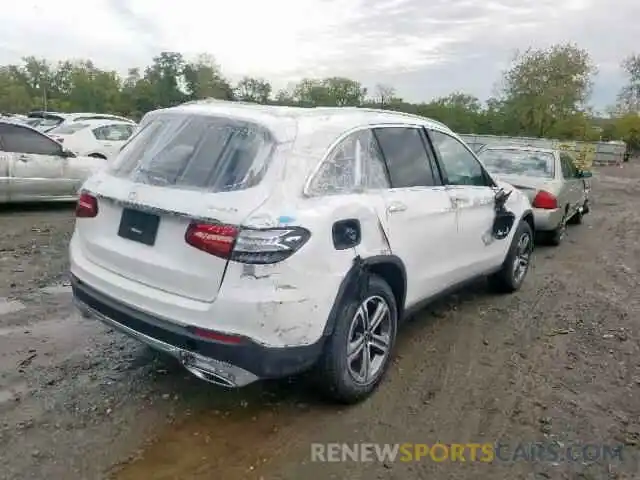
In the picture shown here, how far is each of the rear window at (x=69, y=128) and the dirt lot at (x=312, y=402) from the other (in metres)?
8.34

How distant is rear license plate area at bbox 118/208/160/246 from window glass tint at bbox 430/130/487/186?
7.68 feet

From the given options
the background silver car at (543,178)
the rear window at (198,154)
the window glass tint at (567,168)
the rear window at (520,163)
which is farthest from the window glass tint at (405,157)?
the window glass tint at (567,168)

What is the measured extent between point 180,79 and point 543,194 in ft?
175

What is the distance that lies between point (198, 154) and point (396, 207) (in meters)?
1.27

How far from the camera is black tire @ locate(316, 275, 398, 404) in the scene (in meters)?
3.10

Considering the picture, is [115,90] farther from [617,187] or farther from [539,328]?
[539,328]

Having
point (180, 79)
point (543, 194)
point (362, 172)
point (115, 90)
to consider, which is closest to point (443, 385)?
→ point (362, 172)

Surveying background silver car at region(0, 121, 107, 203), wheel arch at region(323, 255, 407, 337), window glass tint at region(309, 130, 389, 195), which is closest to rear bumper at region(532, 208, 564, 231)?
wheel arch at region(323, 255, 407, 337)

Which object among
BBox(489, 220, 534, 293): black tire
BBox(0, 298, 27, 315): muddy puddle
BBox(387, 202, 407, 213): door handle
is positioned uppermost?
BBox(387, 202, 407, 213): door handle

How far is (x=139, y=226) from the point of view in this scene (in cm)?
303

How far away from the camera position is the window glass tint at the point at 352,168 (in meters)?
3.13

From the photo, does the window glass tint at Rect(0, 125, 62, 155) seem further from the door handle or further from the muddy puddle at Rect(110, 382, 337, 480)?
the door handle

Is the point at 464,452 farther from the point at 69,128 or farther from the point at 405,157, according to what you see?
the point at 69,128

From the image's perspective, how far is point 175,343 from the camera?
287 centimetres
